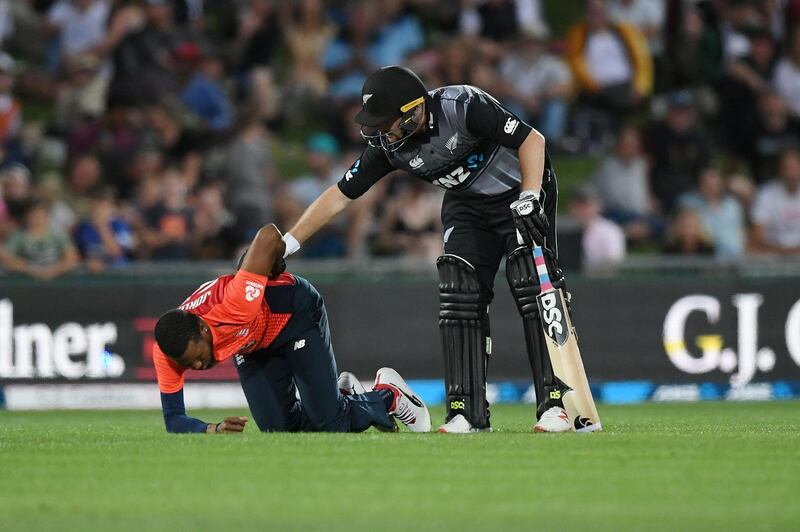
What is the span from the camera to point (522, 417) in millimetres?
12578

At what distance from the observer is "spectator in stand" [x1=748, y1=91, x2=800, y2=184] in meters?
19.5

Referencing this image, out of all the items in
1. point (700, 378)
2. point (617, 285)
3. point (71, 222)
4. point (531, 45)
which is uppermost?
point (531, 45)

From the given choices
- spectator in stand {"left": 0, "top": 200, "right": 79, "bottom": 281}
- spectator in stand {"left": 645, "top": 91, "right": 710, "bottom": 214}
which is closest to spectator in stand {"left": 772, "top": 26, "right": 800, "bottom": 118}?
spectator in stand {"left": 645, "top": 91, "right": 710, "bottom": 214}

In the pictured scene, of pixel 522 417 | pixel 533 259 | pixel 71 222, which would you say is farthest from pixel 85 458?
pixel 71 222

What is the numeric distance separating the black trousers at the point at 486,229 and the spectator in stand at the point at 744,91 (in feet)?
36.3

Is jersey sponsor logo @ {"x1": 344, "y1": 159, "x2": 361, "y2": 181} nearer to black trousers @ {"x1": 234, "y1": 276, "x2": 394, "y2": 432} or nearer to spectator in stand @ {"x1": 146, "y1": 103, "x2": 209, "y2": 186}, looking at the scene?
black trousers @ {"x1": 234, "y1": 276, "x2": 394, "y2": 432}

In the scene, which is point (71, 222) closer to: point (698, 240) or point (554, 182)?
point (698, 240)

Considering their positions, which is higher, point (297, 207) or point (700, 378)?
point (297, 207)

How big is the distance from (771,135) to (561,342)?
11514 mm

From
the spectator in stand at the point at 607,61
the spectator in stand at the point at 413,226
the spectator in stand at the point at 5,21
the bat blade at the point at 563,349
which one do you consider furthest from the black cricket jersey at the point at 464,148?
the spectator in stand at the point at 5,21

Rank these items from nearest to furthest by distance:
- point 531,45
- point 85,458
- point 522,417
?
1. point 85,458
2. point 522,417
3. point 531,45

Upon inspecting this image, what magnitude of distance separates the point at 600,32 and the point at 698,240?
4214 mm

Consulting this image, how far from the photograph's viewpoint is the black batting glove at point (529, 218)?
28.7 feet

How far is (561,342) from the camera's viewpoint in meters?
9.00
